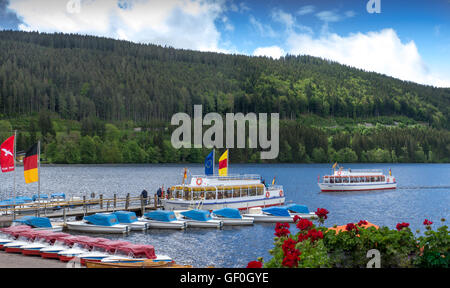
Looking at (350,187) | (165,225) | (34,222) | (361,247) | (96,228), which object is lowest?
(350,187)

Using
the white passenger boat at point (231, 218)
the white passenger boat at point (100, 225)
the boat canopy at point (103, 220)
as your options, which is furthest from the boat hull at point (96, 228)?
the white passenger boat at point (231, 218)

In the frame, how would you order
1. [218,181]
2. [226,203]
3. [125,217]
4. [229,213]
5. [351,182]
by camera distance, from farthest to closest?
[351,182]
[218,181]
[226,203]
[229,213]
[125,217]

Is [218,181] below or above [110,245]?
above

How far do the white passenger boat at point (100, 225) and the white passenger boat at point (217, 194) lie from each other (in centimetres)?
1158

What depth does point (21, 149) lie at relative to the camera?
19800 centimetres

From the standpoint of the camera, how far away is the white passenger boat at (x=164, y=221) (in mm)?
49812

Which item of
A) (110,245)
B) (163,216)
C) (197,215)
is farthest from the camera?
(197,215)

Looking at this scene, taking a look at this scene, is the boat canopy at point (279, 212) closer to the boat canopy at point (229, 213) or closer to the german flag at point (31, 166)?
the boat canopy at point (229, 213)

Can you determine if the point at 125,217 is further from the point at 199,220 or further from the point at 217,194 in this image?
the point at 217,194

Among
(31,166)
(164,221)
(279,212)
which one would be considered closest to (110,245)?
(31,166)

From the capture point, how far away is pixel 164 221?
164 ft

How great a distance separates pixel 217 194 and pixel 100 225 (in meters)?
17.6

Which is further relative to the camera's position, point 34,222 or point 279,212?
point 279,212
